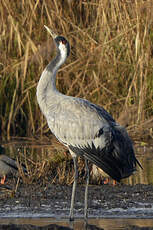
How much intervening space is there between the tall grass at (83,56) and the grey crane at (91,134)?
14.6ft

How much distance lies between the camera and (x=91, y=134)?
704cm

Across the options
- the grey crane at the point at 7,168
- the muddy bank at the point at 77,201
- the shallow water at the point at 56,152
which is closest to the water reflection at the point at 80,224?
the muddy bank at the point at 77,201

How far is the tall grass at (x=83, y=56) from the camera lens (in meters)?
11.7

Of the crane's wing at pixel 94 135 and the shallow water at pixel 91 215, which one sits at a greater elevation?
the crane's wing at pixel 94 135

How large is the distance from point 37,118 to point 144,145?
216 centimetres

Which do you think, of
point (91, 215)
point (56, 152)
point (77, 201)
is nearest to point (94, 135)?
point (91, 215)

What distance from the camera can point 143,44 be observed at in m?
11.5

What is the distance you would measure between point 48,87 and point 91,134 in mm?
758

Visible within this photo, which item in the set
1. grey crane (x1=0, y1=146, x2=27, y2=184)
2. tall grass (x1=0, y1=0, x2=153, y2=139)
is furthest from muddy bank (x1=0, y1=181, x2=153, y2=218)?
tall grass (x1=0, y1=0, x2=153, y2=139)

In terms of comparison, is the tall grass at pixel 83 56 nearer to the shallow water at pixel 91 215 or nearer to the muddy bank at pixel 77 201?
the muddy bank at pixel 77 201

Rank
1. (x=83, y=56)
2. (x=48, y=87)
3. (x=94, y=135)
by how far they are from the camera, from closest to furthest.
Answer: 1. (x=94, y=135)
2. (x=48, y=87)
3. (x=83, y=56)

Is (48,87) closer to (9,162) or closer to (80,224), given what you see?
(80,224)

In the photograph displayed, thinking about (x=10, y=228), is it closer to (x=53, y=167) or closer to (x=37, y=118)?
(x=53, y=167)

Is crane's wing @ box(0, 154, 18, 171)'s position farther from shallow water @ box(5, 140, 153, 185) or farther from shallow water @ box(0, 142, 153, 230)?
shallow water @ box(0, 142, 153, 230)
